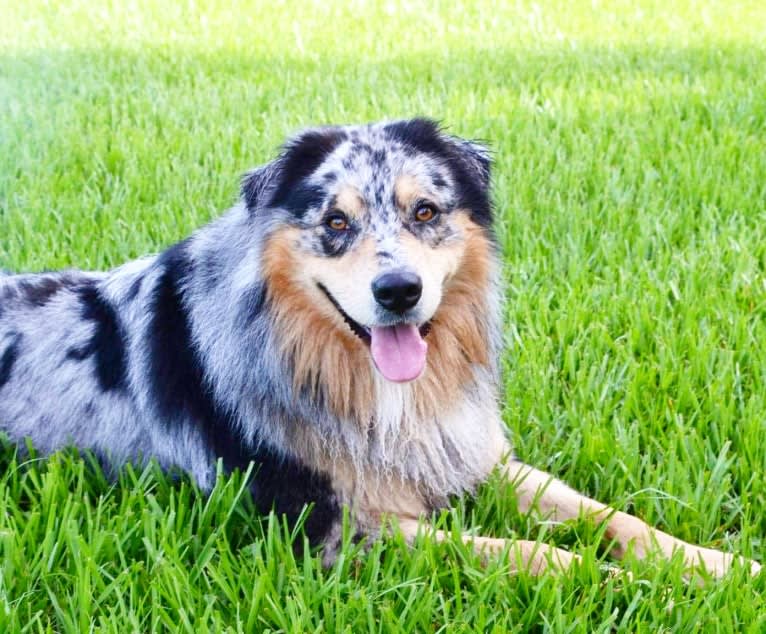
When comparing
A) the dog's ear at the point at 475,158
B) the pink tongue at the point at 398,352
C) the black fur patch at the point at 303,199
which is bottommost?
the pink tongue at the point at 398,352

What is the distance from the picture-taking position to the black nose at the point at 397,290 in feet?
9.46

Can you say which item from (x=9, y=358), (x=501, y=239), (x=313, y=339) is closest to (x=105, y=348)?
(x=9, y=358)

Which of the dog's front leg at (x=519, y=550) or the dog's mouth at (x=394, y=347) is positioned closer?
the dog's front leg at (x=519, y=550)

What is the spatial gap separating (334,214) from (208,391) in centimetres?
76

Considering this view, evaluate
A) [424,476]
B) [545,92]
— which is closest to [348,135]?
[424,476]

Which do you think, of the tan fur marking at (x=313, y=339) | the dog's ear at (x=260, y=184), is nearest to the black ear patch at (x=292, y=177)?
the dog's ear at (x=260, y=184)

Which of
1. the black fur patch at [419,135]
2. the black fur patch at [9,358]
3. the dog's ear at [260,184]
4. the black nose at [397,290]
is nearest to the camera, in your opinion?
the black nose at [397,290]

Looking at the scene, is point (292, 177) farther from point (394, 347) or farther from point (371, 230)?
point (394, 347)

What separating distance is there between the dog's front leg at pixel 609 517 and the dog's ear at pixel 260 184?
1269 mm

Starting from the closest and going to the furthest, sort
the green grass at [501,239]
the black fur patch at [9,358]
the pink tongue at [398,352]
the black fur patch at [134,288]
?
the green grass at [501,239], the pink tongue at [398,352], the black fur patch at [134,288], the black fur patch at [9,358]

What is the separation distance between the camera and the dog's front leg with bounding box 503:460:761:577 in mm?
2949

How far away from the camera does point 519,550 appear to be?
2.81 metres

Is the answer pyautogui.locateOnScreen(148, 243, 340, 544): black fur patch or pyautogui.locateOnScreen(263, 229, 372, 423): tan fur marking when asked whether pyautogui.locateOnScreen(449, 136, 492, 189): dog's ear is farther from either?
pyautogui.locateOnScreen(148, 243, 340, 544): black fur patch

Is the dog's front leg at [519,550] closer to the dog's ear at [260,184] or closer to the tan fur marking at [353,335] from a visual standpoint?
the tan fur marking at [353,335]
